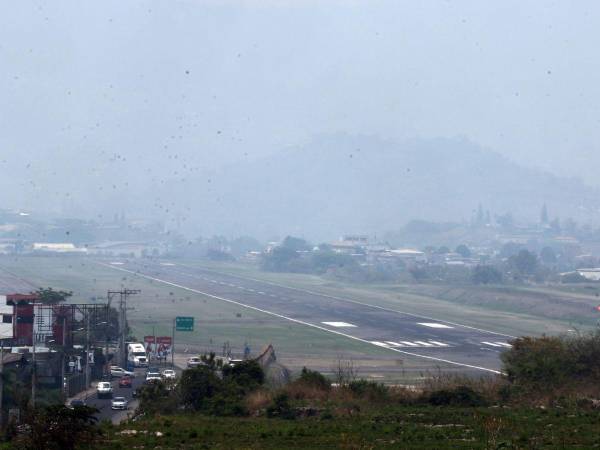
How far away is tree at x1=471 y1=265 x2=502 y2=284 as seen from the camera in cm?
14038

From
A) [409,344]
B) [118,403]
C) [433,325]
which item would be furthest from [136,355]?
[433,325]

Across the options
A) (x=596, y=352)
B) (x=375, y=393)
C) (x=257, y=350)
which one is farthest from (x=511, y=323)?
(x=375, y=393)

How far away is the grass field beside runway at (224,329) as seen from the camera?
6172 cm

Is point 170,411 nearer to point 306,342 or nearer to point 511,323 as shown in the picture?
point 306,342

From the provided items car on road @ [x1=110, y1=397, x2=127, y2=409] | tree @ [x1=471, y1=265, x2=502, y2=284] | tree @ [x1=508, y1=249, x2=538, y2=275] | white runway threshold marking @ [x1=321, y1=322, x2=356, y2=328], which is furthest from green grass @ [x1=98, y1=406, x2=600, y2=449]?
tree @ [x1=508, y1=249, x2=538, y2=275]

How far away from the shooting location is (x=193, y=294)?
109 meters

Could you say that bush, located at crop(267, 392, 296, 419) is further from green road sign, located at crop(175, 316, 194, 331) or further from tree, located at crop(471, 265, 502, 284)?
tree, located at crop(471, 265, 502, 284)

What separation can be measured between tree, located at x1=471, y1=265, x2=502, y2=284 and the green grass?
10904 centimetres

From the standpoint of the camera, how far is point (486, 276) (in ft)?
461

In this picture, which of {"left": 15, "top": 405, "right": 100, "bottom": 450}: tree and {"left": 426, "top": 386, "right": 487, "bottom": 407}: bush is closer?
{"left": 15, "top": 405, "right": 100, "bottom": 450}: tree

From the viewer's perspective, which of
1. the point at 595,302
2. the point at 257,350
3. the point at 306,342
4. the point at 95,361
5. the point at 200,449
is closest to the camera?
the point at 200,449

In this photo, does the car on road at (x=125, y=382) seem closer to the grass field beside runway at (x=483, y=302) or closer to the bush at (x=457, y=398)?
the bush at (x=457, y=398)

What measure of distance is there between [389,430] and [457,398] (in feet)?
22.2

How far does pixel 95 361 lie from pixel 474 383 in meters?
24.5
